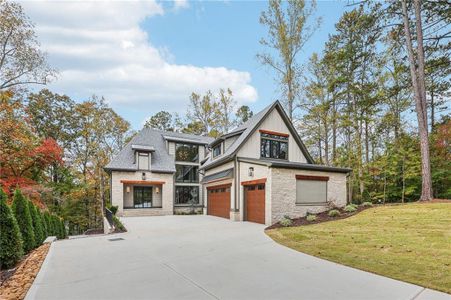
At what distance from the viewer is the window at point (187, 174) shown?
2444 cm

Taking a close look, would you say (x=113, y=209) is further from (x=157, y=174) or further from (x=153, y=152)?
(x=153, y=152)

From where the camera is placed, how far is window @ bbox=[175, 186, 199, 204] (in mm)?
24062

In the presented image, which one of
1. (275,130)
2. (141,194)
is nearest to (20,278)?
(275,130)

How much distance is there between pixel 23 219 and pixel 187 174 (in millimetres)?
17021

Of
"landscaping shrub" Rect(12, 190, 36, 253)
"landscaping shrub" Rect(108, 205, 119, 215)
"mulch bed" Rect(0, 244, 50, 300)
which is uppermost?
"landscaping shrub" Rect(12, 190, 36, 253)

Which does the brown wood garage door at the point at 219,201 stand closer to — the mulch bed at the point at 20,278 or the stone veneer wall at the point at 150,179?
the stone veneer wall at the point at 150,179

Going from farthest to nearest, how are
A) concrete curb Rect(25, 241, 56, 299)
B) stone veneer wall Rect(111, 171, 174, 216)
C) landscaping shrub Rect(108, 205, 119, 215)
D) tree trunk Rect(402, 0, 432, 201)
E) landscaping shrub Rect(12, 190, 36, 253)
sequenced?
stone veneer wall Rect(111, 171, 174, 216) < landscaping shrub Rect(108, 205, 119, 215) < tree trunk Rect(402, 0, 432, 201) < landscaping shrub Rect(12, 190, 36, 253) < concrete curb Rect(25, 241, 56, 299)

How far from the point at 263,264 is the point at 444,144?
22251mm

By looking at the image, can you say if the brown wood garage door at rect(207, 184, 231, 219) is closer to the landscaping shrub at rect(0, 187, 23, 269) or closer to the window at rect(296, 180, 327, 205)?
the window at rect(296, 180, 327, 205)

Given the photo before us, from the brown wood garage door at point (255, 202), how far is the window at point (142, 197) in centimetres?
1059

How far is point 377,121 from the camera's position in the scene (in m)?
23.1

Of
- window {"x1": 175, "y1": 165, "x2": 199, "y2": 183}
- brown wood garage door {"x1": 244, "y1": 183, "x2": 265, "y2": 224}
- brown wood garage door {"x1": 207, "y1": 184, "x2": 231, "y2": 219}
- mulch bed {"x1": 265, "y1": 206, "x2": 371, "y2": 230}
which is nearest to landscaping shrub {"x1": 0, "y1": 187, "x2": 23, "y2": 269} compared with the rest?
mulch bed {"x1": 265, "y1": 206, "x2": 371, "y2": 230}

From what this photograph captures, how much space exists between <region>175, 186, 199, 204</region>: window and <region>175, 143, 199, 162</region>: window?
271 cm

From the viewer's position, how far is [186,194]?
968 inches
